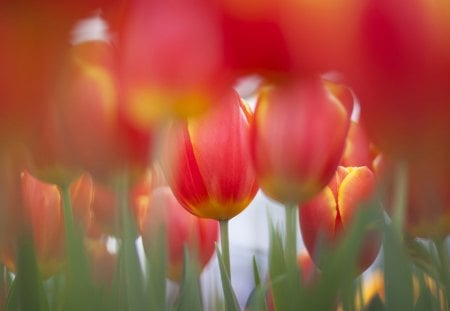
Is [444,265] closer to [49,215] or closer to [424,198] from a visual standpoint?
[424,198]

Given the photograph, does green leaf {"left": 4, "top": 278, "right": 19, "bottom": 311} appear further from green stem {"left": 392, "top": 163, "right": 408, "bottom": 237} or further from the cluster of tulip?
green stem {"left": 392, "top": 163, "right": 408, "bottom": 237}

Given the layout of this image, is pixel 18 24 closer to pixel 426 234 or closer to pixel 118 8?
pixel 118 8

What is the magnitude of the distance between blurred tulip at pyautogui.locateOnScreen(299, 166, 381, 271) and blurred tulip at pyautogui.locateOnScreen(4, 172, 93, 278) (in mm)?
71

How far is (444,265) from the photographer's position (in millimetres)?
250

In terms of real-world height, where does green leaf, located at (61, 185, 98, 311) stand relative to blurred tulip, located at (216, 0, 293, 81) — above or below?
below

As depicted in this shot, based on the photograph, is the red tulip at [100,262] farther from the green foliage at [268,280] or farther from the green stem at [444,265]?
the green stem at [444,265]

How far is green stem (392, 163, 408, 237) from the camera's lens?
0.24 m

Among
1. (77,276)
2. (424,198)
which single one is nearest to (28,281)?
(77,276)

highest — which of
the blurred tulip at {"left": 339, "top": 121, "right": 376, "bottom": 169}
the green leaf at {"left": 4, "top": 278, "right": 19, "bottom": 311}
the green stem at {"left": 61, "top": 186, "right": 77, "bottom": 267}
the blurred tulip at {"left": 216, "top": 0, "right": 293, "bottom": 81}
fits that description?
the blurred tulip at {"left": 216, "top": 0, "right": 293, "bottom": 81}

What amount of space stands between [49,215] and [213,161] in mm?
56

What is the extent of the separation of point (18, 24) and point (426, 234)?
0.14 m

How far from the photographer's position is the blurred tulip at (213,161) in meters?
0.25

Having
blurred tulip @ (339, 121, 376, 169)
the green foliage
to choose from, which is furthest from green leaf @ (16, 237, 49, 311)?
blurred tulip @ (339, 121, 376, 169)

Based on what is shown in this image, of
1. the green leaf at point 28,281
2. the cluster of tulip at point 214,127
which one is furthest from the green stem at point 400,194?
the green leaf at point 28,281
